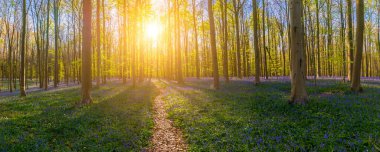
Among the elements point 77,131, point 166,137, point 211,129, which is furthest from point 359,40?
point 77,131

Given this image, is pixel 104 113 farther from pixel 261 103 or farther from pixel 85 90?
pixel 261 103

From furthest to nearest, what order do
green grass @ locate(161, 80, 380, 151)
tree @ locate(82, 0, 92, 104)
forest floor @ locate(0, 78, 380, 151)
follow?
1. tree @ locate(82, 0, 92, 104)
2. forest floor @ locate(0, 78, 380, 151)
3. green grass @ locate(161, 80, 380, 151)

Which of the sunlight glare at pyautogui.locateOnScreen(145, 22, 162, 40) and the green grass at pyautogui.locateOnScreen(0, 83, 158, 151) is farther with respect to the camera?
the sunlight glare at pyautogui.locateOnScreen(145, 22, 162, 40)

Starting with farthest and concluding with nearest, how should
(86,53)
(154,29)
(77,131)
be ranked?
(154,29)
(86,53)
(77,131)

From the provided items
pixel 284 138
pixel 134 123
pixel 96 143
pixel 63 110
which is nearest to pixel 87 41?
pixel 63 110

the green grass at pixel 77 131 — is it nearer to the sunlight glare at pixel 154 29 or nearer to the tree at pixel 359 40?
the tree at pixel 359 40

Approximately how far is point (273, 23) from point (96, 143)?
4785cm

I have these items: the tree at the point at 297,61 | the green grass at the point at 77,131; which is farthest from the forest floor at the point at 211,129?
the tree at the point at 297,61

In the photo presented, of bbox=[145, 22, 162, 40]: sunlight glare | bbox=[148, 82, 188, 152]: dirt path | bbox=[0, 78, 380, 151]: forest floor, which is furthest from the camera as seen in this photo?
bbox=[145, 22, 162, 40]: sunlight glare

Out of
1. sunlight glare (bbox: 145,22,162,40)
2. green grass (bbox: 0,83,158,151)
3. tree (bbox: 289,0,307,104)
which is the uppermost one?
sunlight glare (bbox: 145,22,162,40)

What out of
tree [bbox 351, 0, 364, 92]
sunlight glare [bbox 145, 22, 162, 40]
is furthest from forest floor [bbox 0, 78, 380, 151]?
A: sunlight glare [bbox 145, 22, 162, 40]

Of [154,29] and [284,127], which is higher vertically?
[154,29]

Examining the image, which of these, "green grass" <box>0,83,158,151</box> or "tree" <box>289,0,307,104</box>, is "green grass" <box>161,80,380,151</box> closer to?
"tree" <box>289,0,307,104</box>

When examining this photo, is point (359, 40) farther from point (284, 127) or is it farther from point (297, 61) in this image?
point (284, 127)
